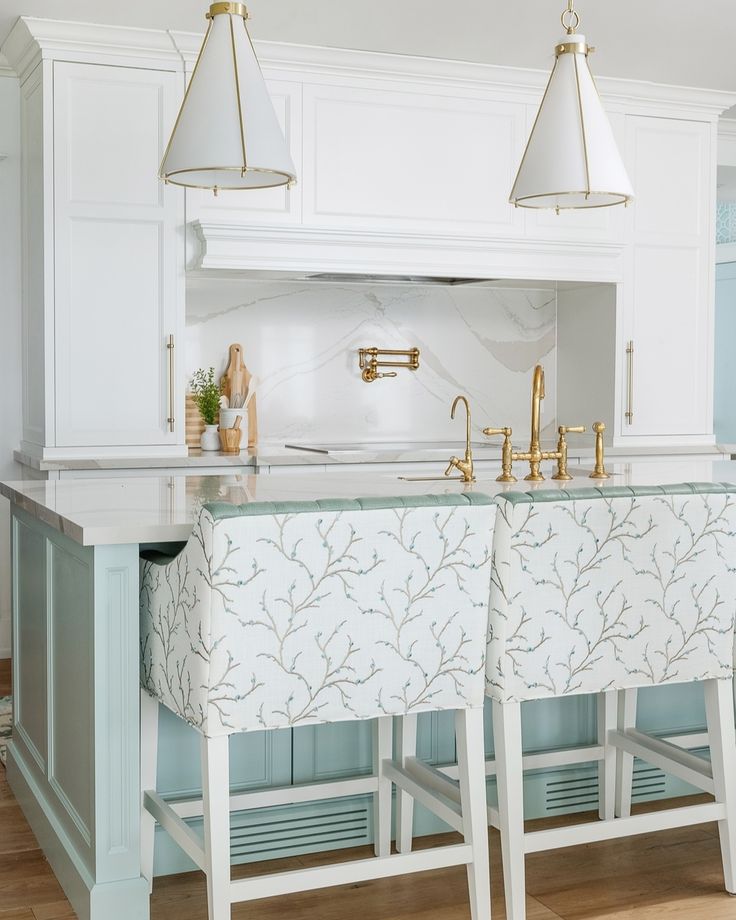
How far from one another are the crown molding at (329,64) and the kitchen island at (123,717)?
6.24 ft

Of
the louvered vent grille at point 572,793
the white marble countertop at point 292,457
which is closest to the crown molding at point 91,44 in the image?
the white marble countertop at point 292,457

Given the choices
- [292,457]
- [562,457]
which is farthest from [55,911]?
[292,457]

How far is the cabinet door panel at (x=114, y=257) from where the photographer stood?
4.07m

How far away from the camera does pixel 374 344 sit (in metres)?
5.08

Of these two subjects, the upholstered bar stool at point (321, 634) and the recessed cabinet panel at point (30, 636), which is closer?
the upholstered bar stool at point (321, 634)

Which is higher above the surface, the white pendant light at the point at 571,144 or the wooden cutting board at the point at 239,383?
the white pendant light at the point at 571,144

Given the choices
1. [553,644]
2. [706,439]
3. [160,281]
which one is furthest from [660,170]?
[553,644]

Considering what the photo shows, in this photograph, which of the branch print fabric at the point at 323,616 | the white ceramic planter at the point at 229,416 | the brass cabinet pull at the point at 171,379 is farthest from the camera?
the white ceramic planter at the point at 229,416

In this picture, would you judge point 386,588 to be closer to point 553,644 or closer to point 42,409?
point 553,644

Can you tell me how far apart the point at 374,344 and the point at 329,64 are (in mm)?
1262

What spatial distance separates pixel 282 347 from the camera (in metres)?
4.93

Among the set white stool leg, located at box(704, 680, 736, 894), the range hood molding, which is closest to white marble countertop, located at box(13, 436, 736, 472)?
the range hood molding

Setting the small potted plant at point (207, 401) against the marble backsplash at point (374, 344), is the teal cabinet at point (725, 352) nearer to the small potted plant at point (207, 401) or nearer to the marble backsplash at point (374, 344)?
the marble backsplash at point (374, 344)

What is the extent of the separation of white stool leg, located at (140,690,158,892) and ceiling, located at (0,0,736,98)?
2537mm
